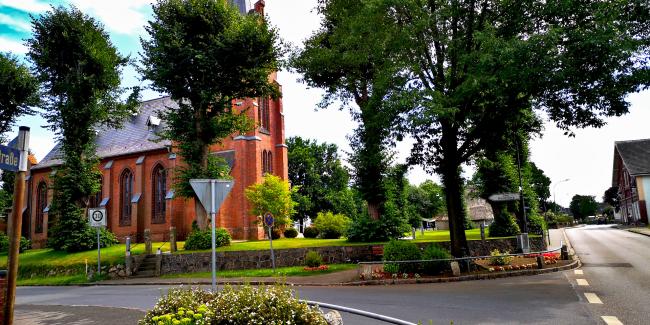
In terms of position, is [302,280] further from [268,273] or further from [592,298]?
[592,298]

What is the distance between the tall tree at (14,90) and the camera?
31.0 metres

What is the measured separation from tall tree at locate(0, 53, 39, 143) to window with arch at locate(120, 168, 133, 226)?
1146cm

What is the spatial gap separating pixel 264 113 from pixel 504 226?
877 inches

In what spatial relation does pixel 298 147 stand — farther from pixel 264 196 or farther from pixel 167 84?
pixel 167 84

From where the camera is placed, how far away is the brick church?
3509 cm

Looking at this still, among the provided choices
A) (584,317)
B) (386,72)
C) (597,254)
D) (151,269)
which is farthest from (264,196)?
(584,317)

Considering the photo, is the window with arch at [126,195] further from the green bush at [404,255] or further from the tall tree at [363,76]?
the green bush at [404,255]

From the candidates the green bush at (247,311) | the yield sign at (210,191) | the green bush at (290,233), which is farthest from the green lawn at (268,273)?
the green bush at (290,233)

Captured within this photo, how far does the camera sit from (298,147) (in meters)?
60.1

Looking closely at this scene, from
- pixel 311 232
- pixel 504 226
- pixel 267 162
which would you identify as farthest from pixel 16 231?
pixel 267 162

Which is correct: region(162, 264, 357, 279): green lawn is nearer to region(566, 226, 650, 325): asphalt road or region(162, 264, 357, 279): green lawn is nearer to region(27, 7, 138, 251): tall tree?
region(566, 226, 650, 325): asphalt road

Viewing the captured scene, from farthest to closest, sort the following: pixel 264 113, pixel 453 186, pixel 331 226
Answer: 1. pixel 264 113
2. pixel 331 226
3. pixel 453 186

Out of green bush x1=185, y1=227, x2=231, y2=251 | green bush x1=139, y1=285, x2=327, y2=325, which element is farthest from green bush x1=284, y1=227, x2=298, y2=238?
green bush x1=139, y1=285, x2=327, y2=325

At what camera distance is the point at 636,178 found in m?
48.7
